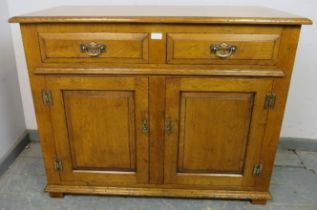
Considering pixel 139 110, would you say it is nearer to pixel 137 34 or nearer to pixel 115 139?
pixel 115 139

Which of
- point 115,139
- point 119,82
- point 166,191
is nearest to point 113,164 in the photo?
point 115,139

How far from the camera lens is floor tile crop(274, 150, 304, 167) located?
1817 mm

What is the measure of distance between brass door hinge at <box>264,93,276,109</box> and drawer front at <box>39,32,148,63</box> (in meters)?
0.53

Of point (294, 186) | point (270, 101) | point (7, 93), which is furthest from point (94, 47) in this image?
point (294, 186)

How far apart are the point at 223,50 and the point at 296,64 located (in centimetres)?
81

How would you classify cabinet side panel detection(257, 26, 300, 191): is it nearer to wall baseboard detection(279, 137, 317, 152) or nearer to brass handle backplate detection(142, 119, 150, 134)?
brass handle backplate detection(142, 119, 150, 134)

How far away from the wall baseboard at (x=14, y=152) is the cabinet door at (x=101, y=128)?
0.50 m

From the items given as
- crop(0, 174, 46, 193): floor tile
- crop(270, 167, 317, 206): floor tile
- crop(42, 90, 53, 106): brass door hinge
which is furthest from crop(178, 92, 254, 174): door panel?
crop(0, 174, 46, 193): floor tile

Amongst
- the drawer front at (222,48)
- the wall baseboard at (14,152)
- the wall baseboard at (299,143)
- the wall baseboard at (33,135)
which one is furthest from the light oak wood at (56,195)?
the wall baseboard at (299,143)

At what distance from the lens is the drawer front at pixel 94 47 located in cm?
113

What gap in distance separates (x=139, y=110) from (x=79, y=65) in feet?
1.03

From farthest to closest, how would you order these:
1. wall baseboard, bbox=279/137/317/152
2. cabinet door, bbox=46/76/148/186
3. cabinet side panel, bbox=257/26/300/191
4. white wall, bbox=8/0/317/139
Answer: wall baseboard, bbox=279/137/317/152 → white wall, bbox=8/0/317/139 → cabinet door, bbox=46/76/148/186 → cabinet side panel, bbox=257/26/300/191

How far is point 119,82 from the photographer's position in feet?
3.95

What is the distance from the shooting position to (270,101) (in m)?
1.22
